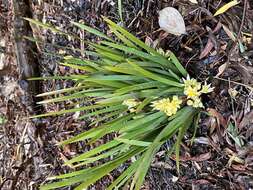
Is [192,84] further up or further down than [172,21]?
further down

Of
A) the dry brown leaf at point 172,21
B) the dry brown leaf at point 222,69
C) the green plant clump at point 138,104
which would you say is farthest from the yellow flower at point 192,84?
the dry brown leaf at point 172,21

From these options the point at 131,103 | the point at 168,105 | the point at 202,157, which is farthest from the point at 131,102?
the point at 202,157

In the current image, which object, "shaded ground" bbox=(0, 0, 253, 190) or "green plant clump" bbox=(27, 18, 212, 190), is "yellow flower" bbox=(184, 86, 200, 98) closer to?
"green plant clump" bbox=(27, 18, 212, 190)

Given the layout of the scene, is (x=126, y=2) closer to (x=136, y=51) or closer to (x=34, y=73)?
(x=136, y=51)

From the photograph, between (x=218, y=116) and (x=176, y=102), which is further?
(x=218, y=116)

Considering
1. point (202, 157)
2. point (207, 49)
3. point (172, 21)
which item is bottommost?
point (202, 157)

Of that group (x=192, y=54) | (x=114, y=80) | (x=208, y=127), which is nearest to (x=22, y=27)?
(x=114, y=80)

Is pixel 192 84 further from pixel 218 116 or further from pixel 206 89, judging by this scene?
pixel 218 116
